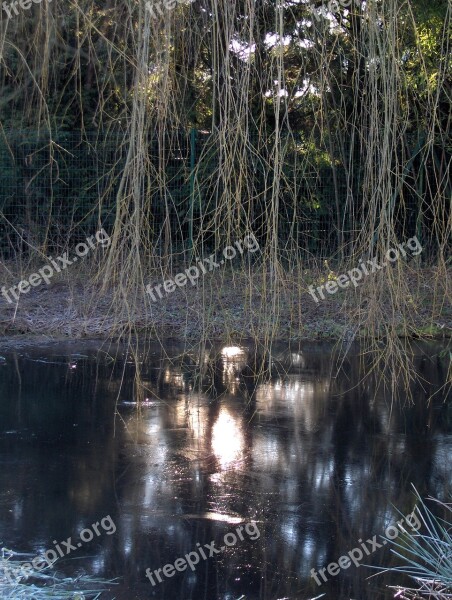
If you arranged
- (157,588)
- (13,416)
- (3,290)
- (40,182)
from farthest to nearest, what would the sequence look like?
(40,182) → (3,290) → (13,416) → (157,588)

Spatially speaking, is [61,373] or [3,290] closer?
[61,373]

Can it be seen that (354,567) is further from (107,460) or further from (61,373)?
(61,373)

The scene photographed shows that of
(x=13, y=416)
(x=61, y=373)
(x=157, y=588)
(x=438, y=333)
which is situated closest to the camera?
(x=157, y=588)

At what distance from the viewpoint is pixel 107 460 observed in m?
4.77

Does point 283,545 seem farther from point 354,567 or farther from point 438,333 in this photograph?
point 438,333

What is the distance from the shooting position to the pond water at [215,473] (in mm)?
3518

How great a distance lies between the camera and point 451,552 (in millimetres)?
3367

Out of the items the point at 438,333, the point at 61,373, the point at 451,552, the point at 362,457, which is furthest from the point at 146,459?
the point at 438,333

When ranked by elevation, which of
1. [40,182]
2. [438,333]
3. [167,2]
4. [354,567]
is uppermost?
[40,182]

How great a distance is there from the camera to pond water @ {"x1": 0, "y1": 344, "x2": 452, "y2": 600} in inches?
139

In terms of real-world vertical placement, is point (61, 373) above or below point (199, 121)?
below

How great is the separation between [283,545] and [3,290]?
23.3ft

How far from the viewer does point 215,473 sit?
181 inches

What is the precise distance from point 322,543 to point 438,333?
536 cm
